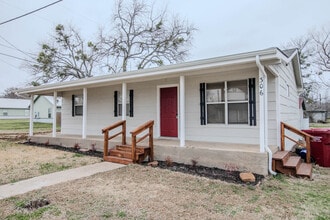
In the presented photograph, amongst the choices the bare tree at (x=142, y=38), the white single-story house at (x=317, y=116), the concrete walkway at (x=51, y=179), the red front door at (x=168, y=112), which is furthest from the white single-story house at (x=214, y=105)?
the white single-story house at (x=317, y=116)

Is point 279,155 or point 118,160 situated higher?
point 279,155

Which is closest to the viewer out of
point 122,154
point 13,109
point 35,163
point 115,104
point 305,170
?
point 305,170

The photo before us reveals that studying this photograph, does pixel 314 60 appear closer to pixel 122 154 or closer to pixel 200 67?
pixel 200 67

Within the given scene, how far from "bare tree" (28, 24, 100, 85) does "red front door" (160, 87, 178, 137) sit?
15367 mm

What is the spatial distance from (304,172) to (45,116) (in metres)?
43.5

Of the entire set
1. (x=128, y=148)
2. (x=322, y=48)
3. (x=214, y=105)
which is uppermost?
(x=322, y=48)

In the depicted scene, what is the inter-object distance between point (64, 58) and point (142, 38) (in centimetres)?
753

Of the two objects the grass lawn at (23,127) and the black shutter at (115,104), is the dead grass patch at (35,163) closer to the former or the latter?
the black shutter at (115,104)

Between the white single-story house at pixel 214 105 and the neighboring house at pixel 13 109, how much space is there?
46.0m

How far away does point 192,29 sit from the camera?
72.0 feet

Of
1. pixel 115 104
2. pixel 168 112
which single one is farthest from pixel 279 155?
pixel 115 104

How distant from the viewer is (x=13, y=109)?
48.0 metres

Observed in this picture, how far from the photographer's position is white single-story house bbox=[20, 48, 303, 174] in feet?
17.2

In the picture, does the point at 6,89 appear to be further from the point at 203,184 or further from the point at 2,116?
the point at 203,184
